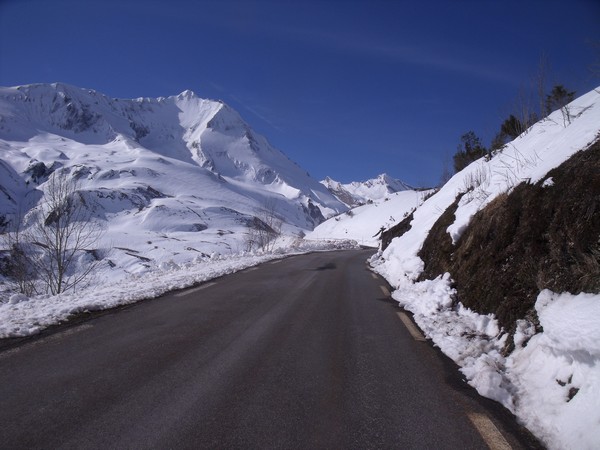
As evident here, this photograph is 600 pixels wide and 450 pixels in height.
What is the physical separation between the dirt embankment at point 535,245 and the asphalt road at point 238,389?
1329 mm

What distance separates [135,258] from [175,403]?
60.3 metres

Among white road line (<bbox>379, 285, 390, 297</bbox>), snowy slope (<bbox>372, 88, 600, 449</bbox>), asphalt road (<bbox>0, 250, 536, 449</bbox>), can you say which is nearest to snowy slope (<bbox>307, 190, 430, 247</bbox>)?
white road line (<bbox>379, 285, 390, 297</bbox>)

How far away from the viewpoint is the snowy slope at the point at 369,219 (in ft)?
199

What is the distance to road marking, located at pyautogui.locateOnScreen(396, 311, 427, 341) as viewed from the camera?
580cm

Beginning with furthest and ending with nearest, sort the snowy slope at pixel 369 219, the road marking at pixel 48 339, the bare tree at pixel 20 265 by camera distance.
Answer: the snowy slope at pixel 369 219, the bare tree at pixel 20 265, the road marking at pixel 48 339

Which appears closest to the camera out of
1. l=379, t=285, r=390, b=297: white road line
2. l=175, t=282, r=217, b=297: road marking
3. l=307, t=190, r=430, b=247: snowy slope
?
l=175, t=282, r=217, b=297: road marking

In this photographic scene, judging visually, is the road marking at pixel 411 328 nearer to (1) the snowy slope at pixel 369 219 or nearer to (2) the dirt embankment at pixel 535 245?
(2) the dirt embankment at pixel 535 245

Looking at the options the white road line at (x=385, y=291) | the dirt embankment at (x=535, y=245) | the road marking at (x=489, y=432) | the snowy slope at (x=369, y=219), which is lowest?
the road marking at (x=489, y=432)

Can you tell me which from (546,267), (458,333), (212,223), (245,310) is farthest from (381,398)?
(212,223)

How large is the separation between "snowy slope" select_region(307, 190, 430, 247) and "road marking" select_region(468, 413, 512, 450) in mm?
51116

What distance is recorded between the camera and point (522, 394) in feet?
12.3

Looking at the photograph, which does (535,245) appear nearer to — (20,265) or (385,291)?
(385,291)

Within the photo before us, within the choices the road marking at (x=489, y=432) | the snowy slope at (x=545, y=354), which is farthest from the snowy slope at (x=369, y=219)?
the road marking at (x=489, y=432)

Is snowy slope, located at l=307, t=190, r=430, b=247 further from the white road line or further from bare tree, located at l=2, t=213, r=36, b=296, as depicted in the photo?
the white road line
